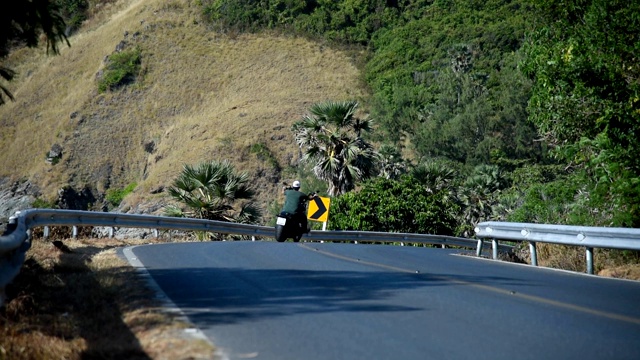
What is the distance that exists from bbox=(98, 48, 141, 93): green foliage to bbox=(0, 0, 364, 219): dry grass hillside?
884mm

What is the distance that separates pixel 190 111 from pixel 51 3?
245 feet

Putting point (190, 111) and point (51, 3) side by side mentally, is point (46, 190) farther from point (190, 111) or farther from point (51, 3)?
point (51, 3)

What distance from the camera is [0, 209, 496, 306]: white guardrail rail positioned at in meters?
9.55

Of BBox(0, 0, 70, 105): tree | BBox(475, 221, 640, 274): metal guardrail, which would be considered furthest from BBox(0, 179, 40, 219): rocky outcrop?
BBox(0, 0, 70, 105): tree

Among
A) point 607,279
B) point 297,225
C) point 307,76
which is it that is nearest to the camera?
point 607,279

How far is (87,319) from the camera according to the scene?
8.92 meters

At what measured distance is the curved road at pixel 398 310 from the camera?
24.3ft

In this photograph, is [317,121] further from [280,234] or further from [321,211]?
[280,234]

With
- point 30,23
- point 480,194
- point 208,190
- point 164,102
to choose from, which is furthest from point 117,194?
point 30,23

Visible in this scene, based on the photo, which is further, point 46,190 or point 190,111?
point 190,111

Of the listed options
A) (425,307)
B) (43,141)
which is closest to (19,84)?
(43,141)

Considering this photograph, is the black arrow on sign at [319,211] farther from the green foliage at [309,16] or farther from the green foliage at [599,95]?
the green foliage at [309,16]

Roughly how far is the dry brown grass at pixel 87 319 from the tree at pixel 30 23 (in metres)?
2.64

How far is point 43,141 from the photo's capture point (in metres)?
83.0
